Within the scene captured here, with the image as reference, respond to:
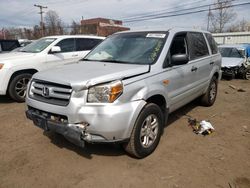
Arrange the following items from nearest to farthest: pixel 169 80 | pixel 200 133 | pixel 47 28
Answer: pixel 169 80, pixel 200 133, pixel 47 28

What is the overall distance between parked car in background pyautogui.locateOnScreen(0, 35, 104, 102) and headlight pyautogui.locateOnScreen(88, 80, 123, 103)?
426 centimetres

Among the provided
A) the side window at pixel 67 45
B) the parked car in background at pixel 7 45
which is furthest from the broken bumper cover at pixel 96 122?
the parked car in background at pixel 7 45

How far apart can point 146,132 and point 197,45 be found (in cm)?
260

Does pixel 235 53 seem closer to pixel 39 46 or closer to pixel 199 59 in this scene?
pixel 199 59

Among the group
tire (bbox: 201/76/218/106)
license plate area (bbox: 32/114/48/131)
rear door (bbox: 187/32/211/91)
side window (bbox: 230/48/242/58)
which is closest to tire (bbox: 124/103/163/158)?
license plate area (bbox: 32/114/48/131)

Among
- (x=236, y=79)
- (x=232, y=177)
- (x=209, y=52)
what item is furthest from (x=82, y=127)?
(x=236, y=79)

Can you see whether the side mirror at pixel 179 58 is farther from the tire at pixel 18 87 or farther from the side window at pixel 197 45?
the tire at pixel 18 87

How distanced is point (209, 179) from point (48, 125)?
2.22 meters

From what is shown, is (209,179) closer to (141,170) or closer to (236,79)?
(141,170)

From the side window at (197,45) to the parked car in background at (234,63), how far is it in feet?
21.2

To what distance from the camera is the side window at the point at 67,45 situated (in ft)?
24.5

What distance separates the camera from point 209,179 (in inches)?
119

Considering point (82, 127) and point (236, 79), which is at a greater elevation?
point (82, 127)

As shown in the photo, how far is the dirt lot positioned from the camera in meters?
3.01
